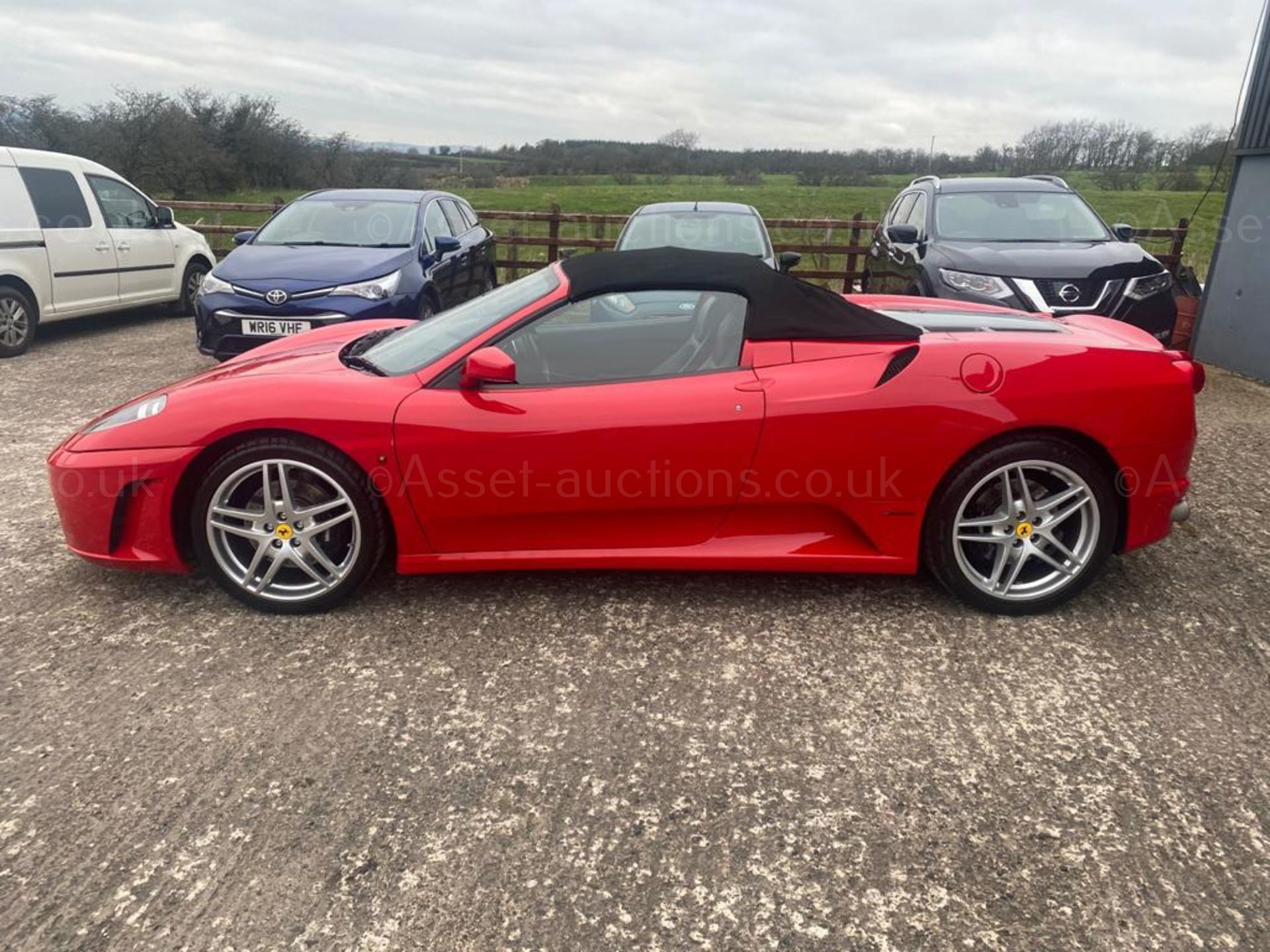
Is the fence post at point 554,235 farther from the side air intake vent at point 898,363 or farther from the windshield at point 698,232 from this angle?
the side air intake vent at point 898,363

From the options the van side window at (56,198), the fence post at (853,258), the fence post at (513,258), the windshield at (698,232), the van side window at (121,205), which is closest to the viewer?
the windshield at (698,232)

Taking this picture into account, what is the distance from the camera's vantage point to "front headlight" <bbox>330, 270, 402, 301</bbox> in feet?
21.7

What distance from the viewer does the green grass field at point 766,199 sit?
72.6ft

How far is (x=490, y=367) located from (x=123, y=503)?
146 cm

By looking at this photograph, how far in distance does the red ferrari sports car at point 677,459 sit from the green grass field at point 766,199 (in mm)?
12388

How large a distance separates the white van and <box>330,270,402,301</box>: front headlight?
364 centimetres

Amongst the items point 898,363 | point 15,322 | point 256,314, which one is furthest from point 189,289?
point 898,363

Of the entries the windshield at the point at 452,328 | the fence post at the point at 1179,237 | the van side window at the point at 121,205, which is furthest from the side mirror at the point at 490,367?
the fence post at the point at 1179,237

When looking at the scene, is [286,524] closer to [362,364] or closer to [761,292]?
[362,364]

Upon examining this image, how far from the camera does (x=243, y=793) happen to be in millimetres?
2285

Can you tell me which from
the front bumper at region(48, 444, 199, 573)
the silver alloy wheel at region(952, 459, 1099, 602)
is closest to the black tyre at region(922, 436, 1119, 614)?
the silver alloy wheel at region(952, 459, 1099, 602)

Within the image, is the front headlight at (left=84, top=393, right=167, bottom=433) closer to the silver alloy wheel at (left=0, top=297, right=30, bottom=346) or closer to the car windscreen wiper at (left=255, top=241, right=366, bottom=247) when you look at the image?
the car windscreen wiper at (left=255, top=241, right=366, bottom=247)

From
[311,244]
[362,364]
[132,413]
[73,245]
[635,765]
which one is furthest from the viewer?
[73,245]

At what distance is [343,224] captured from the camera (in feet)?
25.4
